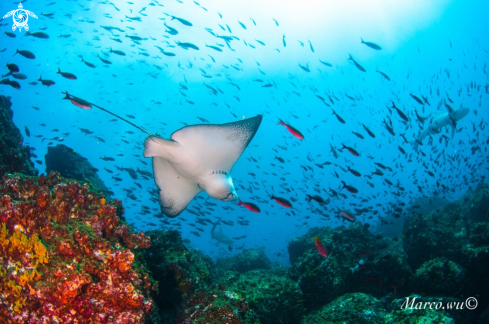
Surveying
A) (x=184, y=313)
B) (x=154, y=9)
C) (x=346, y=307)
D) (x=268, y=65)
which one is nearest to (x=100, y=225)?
(x=184, y=313)

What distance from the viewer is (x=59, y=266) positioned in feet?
7.24

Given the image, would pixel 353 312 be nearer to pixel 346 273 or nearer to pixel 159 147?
pixel 346 273

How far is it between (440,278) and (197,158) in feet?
19.9

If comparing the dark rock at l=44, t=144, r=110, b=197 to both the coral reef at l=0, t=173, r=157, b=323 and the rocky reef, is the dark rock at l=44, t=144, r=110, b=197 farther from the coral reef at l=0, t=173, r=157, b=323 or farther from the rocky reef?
the coral reef at l=0, t=173, r=157, b=323

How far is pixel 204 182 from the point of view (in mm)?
4184

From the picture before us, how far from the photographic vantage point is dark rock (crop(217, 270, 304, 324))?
389cm

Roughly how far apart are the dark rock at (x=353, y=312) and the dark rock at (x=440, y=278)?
5.68 feet

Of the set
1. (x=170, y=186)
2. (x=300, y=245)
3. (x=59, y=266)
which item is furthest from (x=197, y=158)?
(x=300, y=245)

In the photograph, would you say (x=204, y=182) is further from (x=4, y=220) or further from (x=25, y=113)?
(x=25, y=113)

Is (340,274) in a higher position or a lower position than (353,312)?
lower

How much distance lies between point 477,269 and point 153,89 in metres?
37.9

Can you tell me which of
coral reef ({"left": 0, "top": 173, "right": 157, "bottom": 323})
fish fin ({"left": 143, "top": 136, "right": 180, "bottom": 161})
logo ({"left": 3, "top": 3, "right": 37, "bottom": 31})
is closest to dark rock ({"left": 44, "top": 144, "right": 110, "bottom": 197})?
fish fin ({"left": 143, "top": 136, "right": 180, "bottom": 161})

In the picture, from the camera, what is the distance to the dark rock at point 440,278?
4.83 m

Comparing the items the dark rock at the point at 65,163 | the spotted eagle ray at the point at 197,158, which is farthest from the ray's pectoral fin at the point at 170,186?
the dark rock at the point at 65,163
